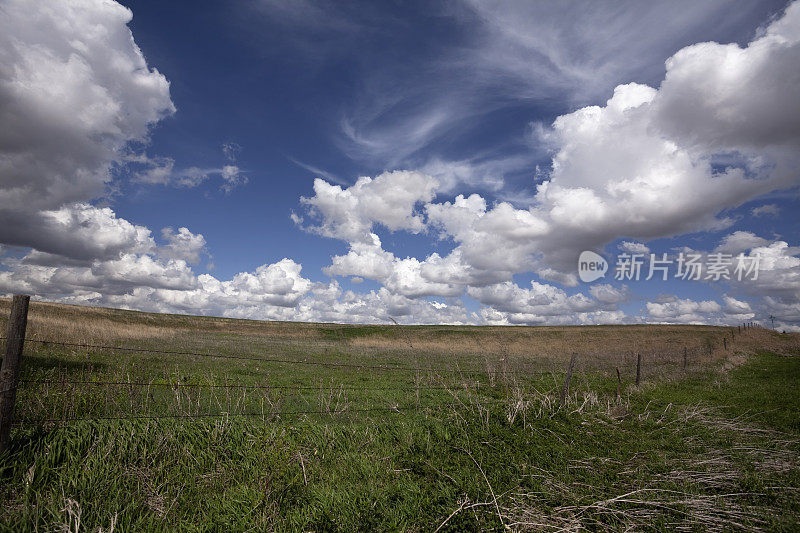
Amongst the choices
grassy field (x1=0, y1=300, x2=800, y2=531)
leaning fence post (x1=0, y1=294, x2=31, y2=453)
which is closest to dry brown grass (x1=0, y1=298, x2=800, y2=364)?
grassy field (x1=0, y1=300, x2=800, y2=531)

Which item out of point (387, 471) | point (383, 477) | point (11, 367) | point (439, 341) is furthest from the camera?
point (439, 341)

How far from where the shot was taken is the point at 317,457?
5836 mm

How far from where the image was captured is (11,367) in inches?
178

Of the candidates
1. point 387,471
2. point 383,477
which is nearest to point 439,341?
point 387,471

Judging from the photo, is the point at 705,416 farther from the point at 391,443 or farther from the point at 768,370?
the point at 768,370

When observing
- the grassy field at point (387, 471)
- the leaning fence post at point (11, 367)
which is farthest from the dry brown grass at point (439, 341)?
the leaning fence post at point (11, 367)

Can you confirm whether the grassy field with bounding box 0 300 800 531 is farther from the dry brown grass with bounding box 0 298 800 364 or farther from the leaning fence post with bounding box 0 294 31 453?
the dry brown grass with bounding box 0 298 800 364

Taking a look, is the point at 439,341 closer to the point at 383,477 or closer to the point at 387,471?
the point at 387,471

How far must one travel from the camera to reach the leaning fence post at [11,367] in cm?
438

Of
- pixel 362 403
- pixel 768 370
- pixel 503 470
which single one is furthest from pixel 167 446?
pixel 768 370

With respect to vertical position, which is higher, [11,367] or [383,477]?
[11,367]

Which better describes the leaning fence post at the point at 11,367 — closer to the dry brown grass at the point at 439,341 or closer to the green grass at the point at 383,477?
the green grass at the point at 383,477

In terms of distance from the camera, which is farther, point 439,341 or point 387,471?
point 439,341

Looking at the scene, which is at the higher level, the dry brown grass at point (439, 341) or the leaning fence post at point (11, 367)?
the leaning fence post at point (11, 367)
